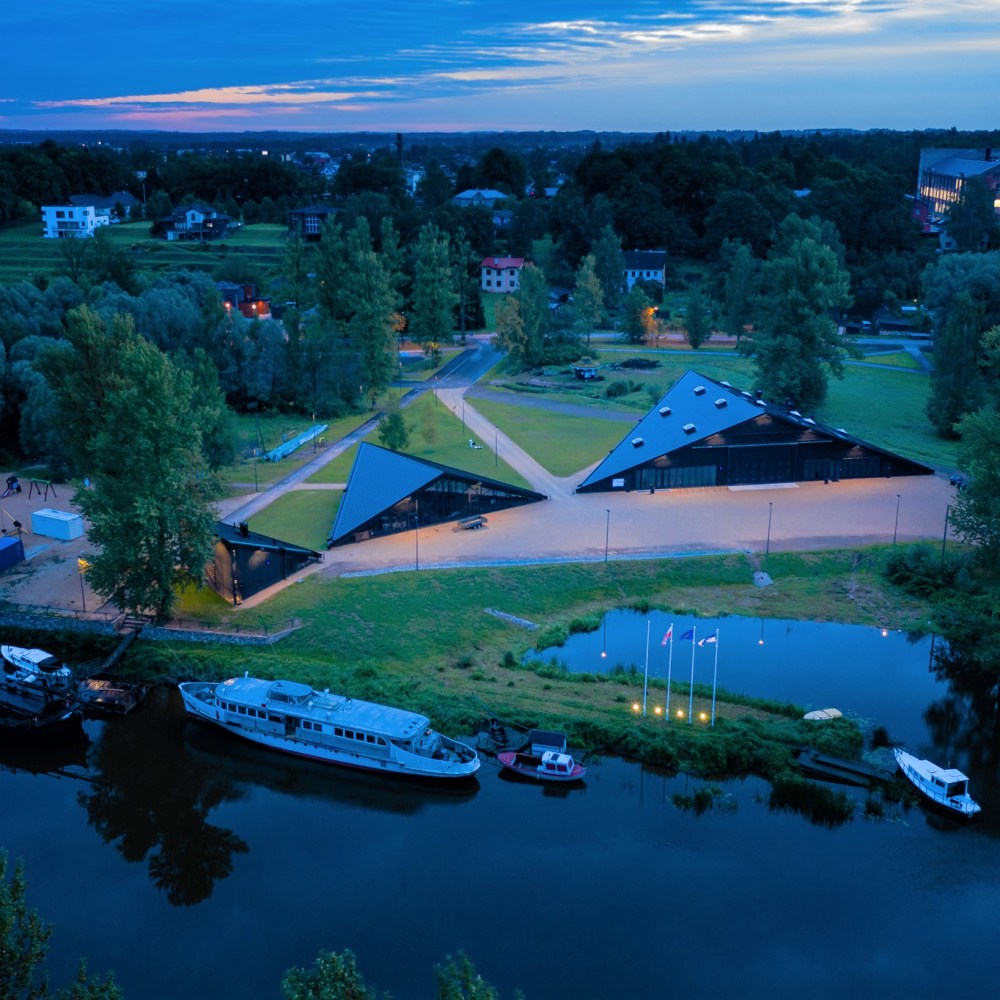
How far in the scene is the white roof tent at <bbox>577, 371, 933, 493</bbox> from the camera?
52000 millimetres

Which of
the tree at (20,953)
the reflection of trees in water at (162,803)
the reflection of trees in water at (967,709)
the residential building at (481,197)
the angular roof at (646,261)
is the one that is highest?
the residential building at (481,197)

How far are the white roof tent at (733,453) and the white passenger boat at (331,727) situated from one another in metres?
24.2

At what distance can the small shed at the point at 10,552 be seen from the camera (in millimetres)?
42000

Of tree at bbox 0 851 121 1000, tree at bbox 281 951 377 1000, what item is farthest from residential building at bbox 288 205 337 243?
tree at bbox 281 951 377 1000

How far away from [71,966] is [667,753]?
1662 cm

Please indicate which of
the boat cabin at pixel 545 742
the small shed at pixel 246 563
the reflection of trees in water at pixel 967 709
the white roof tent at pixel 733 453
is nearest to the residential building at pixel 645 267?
the white roof tent at pixel 733 453

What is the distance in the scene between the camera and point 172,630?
121 feet

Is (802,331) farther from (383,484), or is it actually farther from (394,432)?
(383,484)

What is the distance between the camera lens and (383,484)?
47250 mm

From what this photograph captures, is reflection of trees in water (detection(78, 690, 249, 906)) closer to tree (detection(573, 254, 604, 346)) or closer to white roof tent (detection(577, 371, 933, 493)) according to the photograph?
white roof tent (detection(577, 371, 933, 493))

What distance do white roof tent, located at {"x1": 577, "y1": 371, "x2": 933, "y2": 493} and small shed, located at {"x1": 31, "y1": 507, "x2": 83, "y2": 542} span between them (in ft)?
81.1

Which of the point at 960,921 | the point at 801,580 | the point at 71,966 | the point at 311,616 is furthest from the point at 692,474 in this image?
the point at 71,966

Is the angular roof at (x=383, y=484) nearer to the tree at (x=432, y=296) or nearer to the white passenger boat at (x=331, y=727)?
the white passenger boat at (x=331, y=727)

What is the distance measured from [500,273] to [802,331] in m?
53.2
